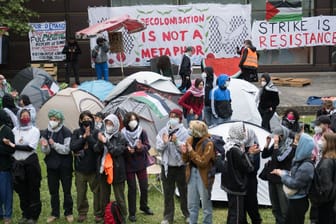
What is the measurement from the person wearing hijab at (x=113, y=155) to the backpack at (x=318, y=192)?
2.79m

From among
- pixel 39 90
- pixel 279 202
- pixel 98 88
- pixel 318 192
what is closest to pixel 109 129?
pixel 279 202

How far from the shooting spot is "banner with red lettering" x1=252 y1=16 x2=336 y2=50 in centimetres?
2222

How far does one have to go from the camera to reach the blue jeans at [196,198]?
8219mm

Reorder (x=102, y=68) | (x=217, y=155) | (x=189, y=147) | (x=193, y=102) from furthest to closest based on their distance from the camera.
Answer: (x=102, y=68) → (x=193, y=102) → (x=217, y=155) → (x=189, y=147)

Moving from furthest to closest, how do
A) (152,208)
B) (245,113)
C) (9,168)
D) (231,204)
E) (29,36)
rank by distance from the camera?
(29,36) → (245,113) → (152,208) → (9,168) → (231,204)

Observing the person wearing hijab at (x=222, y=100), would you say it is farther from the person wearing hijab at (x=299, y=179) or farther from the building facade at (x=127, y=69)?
the building facade at (x=127, y=69)

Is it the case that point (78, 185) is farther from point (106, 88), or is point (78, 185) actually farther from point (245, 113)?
point (106, 88)

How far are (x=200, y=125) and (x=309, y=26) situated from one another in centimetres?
1554

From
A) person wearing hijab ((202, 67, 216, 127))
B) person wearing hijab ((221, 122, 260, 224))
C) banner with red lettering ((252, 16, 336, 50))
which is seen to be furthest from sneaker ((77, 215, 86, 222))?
banner with red lettering ((252, 16, 336, 50))

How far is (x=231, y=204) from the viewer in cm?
802

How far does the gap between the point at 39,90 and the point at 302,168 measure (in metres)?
10.3

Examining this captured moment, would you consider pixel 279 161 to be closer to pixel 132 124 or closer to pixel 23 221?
pixel 132 124

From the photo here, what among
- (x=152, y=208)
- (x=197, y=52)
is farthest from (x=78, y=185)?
(x=197, y=52)

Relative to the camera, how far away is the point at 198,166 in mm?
8148
